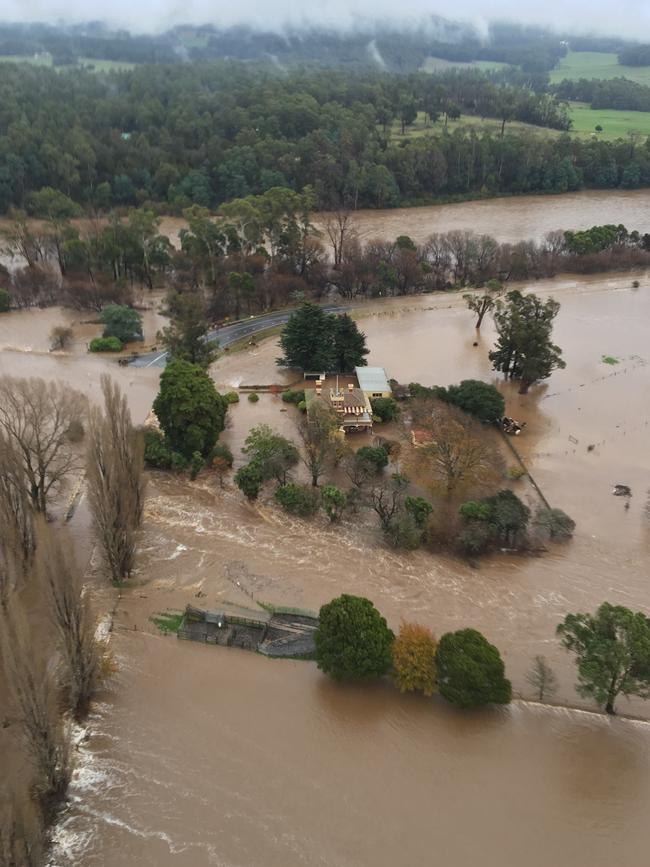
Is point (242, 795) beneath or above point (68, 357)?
beneath

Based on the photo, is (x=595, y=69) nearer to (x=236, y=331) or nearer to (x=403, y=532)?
(x=236, y=331)

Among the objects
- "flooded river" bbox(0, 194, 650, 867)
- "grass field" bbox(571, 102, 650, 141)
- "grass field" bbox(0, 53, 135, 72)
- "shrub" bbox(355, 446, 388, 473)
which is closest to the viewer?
"flooded river" bbox(0, 194, 650, 867)

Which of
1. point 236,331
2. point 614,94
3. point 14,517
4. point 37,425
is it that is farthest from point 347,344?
point 614,94

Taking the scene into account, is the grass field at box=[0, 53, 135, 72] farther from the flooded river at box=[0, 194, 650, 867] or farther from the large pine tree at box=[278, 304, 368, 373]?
the flooded river at box=[0, 194, 650, 867]

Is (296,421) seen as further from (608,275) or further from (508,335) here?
(608,275)

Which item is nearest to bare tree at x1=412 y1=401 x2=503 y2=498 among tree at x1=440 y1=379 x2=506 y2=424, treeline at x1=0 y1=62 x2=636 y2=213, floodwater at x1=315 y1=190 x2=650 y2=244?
tree at x1=440 y1=379 x2=506 y2=424

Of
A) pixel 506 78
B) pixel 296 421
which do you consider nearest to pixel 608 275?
pixel 296 421
